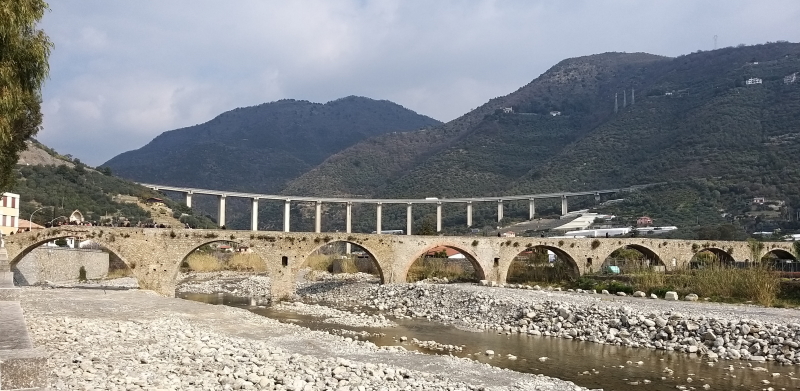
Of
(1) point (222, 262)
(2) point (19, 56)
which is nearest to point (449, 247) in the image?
(1) point (222, 262)

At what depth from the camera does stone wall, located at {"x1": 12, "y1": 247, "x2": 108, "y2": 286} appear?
127ft

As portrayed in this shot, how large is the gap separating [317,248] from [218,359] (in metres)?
25.7

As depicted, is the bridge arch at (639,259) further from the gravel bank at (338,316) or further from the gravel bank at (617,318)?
the gravel bank at (338,316)

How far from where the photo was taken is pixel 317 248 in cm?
3875

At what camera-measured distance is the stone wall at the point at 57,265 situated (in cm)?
3878

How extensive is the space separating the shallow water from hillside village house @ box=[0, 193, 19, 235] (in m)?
34.5

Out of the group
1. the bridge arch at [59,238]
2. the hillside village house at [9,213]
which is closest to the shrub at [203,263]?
the hillside village house at [9,213]

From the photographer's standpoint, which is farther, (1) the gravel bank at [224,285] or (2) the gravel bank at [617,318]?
(1) the gravel bank at [224,285]

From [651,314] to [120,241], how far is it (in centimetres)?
2749

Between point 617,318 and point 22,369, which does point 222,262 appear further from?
point 22,369

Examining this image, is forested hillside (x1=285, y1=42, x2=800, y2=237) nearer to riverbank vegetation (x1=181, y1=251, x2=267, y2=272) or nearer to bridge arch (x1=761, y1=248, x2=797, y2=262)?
bridge arch (x1=761, y1=248, x2=797, y2=262)

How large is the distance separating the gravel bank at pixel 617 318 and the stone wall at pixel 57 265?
66.5 ft

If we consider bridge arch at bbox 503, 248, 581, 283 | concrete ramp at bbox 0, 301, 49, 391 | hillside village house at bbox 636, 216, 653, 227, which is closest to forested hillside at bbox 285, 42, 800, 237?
hillside village house at bbox 636, 216, 653, 227

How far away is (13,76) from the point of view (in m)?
11.5
